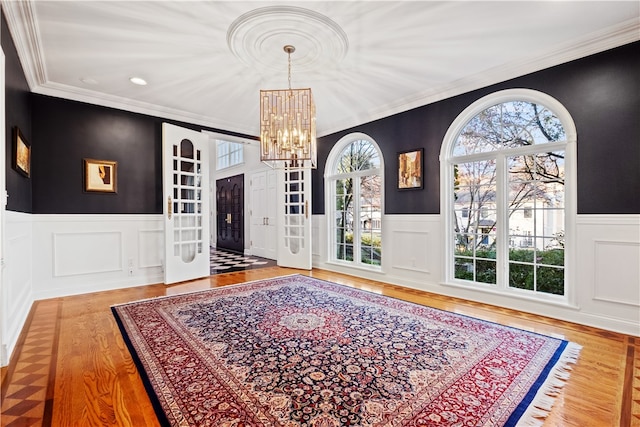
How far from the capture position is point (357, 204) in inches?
217

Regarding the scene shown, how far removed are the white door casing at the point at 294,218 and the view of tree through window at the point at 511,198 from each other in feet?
8.89

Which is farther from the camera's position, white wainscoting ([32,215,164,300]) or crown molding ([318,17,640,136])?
white wainscoting ([32,215,164,300])

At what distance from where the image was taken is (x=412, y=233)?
15.0 ft

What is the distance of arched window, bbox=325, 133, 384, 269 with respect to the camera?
525 cm

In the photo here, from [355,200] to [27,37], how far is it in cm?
449

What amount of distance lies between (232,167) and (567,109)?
759 cm

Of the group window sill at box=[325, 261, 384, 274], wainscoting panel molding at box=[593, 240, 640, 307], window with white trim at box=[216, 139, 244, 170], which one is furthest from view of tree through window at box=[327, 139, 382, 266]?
window with white trim at box=[216, 139, 244, 170]

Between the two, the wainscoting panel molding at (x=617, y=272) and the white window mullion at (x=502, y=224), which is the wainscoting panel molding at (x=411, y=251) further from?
the wainscoting panel molding at (x=617, y=272)

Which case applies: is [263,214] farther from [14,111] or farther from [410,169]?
[14,111]

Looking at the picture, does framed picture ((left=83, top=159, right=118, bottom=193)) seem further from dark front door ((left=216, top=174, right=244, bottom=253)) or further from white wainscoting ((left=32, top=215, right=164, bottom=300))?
dark front door ((left=216, top=174, right=244, bottom=253))

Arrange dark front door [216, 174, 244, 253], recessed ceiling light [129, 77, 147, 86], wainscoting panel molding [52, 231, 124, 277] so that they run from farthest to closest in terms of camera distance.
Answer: dark front door [216, 174, 244, 253]
wainscoting panel molding [52, 231, 124, 277]
recessed ceiling light [129, 77, 147, 86]

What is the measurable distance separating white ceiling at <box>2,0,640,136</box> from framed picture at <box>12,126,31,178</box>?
2.80 feet

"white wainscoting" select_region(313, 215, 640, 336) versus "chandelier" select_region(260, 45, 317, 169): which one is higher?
"chandelier" select_region(260, 45, 317, 169)

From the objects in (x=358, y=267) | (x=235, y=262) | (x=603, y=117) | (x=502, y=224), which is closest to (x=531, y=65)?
(x=603, y=117)
